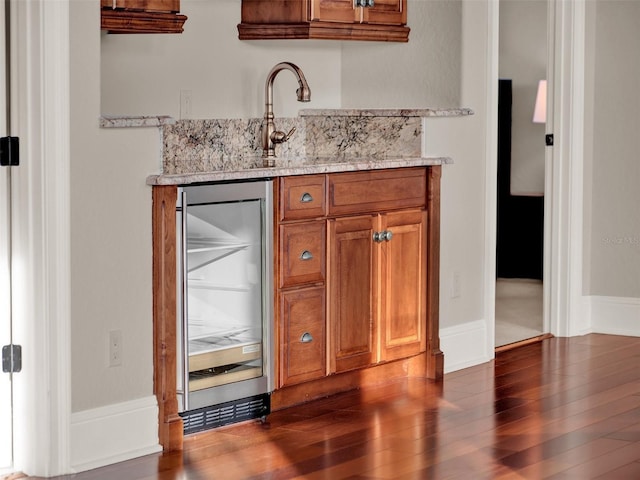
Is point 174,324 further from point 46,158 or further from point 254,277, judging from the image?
point 46,158

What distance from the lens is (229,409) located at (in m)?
4.29

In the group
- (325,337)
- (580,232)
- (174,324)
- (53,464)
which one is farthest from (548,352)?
(53,464)

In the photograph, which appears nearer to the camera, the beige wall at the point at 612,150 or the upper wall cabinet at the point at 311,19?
the upper wall cabinet at the point at 311,19

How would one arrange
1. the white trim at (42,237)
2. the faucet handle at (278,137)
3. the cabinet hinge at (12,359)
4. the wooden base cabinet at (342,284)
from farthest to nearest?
the faucet handle at (278,137) → the wooden base cabinet at (342,284) → the cabinet hinge at (12,359) → the white trim at (42,237)

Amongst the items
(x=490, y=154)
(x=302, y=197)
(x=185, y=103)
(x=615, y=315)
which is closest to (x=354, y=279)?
(x=302, y=197)

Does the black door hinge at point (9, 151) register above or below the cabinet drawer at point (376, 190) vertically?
above

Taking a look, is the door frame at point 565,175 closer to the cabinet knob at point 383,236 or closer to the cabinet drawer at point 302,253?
the cabinet knob at point 383,236

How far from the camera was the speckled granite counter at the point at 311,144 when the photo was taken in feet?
14.8

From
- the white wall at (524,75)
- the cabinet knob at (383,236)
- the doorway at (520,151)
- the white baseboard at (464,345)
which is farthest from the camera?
the white wall at (524,75)

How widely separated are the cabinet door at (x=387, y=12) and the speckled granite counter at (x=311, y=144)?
40cm

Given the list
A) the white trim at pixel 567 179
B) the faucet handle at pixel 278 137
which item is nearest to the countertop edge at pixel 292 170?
the faucet handle at pixel 278 137

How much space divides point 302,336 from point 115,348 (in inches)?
35.2

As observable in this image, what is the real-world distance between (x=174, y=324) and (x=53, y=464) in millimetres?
622

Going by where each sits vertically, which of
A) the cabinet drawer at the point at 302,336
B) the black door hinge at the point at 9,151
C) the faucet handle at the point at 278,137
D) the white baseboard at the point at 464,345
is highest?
the faucet handle at the point at 278,137
